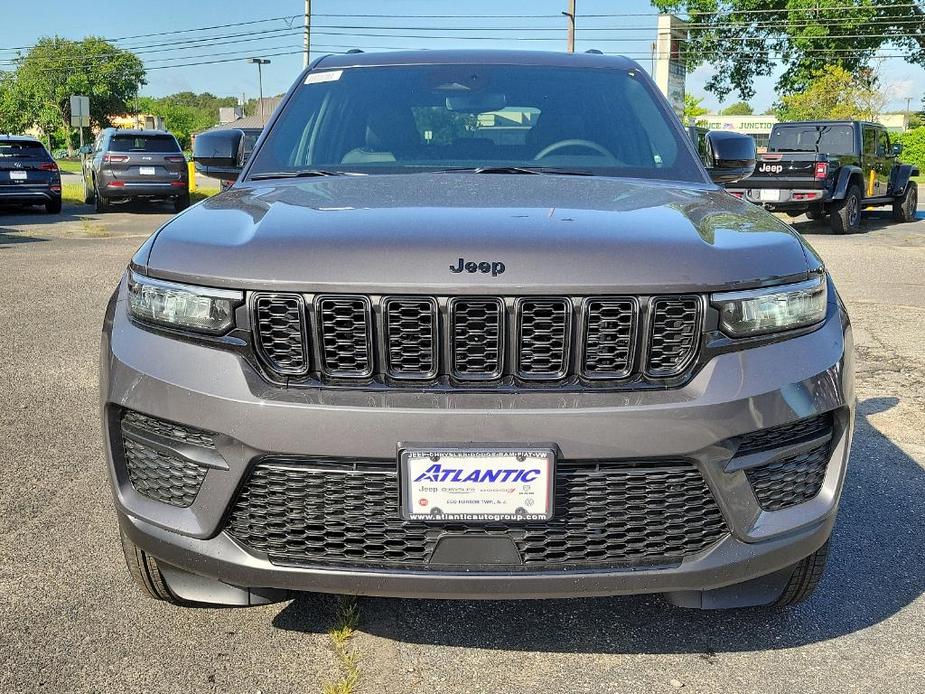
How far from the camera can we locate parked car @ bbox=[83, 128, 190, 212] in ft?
61.0

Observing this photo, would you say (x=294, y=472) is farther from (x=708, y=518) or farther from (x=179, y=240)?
(x=708, y=518)

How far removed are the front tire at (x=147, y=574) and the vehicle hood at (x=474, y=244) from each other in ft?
2.62

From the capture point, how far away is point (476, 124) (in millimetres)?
3607

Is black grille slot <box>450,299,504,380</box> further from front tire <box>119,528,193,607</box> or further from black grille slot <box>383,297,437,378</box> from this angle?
front tire <box>119,528,193,607</box>

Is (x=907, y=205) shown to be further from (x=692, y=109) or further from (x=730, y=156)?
(x=692, y=109)

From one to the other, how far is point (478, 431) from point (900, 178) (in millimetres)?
18668

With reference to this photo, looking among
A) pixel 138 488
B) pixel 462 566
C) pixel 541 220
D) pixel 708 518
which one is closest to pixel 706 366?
pixel 708 518

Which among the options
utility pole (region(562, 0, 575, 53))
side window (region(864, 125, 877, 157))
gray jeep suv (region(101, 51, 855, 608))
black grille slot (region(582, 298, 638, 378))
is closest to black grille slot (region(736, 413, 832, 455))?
gray jeep suv (region(101, 51, 855, 608))

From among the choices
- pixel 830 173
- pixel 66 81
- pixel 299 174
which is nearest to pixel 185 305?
pixel 299 174

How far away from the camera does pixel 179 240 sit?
2455 mm

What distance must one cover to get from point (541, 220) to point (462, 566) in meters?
0.88

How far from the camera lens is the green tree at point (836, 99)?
46906mm

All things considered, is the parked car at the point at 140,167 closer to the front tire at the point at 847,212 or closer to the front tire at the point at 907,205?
the front tire at the point at 847,212

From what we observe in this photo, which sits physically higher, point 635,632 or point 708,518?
point 708,518
